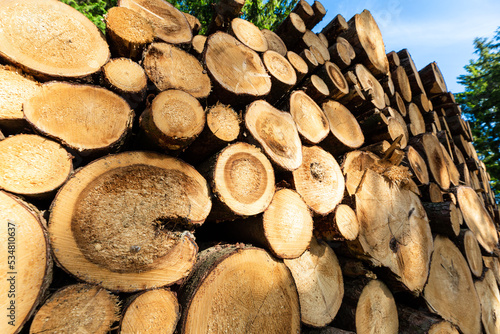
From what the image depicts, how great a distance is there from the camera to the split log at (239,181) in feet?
4.24

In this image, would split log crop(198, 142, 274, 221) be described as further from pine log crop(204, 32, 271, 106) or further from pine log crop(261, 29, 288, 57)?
pine log crop(261, 29, 288, 57)

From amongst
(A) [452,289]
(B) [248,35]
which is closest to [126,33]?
(B) [248,35]

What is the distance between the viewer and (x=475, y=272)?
2578 mm

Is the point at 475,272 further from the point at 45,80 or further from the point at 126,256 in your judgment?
the point at 45,80

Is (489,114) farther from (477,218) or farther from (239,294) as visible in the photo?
(239,294)

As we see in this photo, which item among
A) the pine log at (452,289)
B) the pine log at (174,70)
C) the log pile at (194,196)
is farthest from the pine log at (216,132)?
the pine log at (452,289)

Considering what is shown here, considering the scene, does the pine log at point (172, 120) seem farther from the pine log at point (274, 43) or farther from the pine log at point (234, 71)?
the pine log at point (274, 43)

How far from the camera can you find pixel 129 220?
3.61 ft

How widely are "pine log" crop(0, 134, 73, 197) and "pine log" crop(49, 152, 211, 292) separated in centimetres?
7

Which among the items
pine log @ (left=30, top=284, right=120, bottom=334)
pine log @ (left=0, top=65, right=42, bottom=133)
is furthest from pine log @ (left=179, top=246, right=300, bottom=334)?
pine log @ (left=0, top=65, right=42, bottom=133)

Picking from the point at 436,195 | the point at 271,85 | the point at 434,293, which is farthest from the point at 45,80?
A: the point at 436,195

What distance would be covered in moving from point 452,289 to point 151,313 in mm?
2646

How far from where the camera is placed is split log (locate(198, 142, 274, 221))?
4.24ft

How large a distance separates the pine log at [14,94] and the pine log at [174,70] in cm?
56
